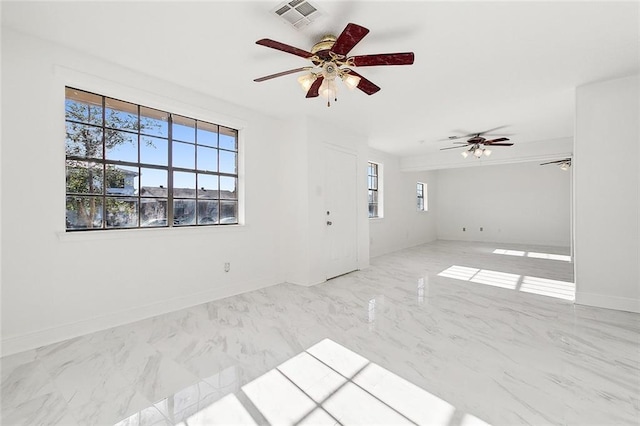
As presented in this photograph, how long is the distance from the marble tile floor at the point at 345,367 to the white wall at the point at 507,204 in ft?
21.5

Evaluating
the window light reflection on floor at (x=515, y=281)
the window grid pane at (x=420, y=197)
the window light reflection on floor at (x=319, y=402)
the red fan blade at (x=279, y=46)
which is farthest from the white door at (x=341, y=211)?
the window grid pane at (x=420, y=197)

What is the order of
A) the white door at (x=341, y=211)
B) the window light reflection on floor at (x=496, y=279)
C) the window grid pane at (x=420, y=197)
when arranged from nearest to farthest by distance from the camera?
the window light reflection on floor at (x=496, y=279) < the white door at (x=341, y=211) < the window grid pane at (x=420, y=197)

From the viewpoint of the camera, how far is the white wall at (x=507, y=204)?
8.67m

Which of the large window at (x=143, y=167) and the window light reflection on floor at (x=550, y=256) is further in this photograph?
the window light reflection on floor at (x=550, y=256)

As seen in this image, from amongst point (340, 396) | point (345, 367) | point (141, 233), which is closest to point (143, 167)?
point (141, 233)

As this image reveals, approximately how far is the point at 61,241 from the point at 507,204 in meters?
10.9

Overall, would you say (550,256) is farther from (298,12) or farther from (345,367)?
(298,12)

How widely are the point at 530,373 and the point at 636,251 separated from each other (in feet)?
8.32

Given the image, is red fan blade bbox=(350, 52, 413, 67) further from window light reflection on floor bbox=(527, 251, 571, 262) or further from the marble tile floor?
window light reflection on floor bbox=(527, 251, 571, 262)

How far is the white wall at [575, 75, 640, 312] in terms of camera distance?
3.31 metres

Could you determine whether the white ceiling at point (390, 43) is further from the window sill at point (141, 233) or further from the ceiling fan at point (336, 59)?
the window sill at point (141, 233)

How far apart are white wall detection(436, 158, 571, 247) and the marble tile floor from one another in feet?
21.5

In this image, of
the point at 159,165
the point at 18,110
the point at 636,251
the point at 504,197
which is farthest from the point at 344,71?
the point at 504,197

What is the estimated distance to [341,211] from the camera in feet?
16.9
